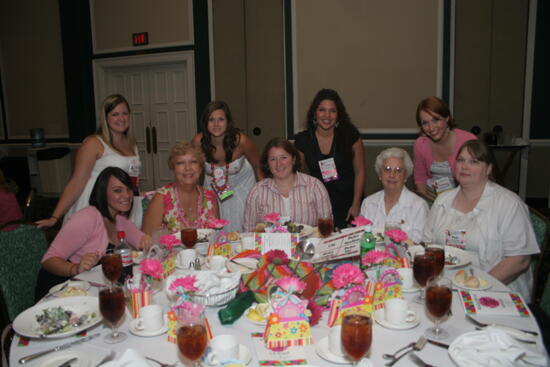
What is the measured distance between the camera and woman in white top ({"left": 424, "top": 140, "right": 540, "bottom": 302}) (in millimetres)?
2141

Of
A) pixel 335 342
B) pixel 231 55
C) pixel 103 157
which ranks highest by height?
pixel 231 55

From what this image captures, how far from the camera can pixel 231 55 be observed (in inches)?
256

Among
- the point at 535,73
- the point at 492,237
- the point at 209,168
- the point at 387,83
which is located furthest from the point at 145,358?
the point at 535,73

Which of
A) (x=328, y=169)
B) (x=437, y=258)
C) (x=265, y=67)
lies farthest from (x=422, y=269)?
(x=265, y=67)

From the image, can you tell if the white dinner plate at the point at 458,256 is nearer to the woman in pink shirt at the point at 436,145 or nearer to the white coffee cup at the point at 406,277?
the white coffee cup at the point at 406,277

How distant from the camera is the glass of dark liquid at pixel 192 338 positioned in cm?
118

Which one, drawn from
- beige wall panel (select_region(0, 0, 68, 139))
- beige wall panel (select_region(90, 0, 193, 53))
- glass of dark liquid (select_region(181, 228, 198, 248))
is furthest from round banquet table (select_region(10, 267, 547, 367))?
beige wall panel (select_region(0, 0, 68, 139))

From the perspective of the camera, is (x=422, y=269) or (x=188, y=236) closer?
(x=422, y=269)

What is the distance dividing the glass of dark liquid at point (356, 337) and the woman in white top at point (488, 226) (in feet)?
3.92

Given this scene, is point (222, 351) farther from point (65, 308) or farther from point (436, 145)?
point (436, 145)

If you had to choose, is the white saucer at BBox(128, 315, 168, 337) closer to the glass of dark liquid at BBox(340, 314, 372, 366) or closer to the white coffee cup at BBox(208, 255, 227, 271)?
the white coffee cup at BBox(208, 255, 227, 271)

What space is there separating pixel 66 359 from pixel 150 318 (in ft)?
0.87

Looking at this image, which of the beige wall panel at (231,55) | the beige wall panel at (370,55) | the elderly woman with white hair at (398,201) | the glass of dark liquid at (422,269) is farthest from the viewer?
the beige wall panel at (231,55)

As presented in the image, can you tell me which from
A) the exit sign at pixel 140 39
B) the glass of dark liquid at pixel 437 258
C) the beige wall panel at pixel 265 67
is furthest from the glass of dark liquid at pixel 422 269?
the exit sign at pixel 140 39
